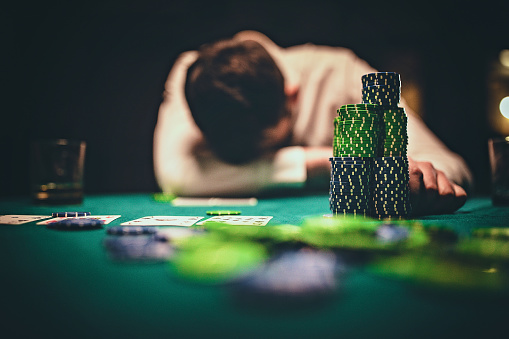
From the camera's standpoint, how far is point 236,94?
2322mm

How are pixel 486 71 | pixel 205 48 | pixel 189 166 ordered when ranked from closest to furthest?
1. pixel 205 48
2. pixel 189 166
3. pixel 486 71

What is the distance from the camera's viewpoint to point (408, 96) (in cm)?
383

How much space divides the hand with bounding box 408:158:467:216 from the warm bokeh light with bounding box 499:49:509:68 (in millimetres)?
2635

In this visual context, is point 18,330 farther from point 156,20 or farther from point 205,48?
point 156,20

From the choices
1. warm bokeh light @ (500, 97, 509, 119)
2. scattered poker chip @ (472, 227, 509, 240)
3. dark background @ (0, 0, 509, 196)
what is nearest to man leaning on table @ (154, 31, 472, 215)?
scattered poker chip @ (472, 227, 509, 240)

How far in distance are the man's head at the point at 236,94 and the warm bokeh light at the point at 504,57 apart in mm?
2550

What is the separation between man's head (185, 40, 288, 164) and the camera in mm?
2338

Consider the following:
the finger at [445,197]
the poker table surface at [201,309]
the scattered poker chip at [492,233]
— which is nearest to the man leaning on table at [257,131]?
the finger at [445,197]

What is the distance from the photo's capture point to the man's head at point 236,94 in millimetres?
2338

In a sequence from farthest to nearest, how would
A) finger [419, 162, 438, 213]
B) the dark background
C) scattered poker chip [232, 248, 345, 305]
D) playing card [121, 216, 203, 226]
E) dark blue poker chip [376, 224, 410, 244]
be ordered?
1. the dark background
2. finger [419, 162, 438, 213]
3. playing card [121, 216, 203, 226]
4. dark blue poker chip [376, 224, 410, 244]
5. scattered poker chip [232, 248, 345, 305]

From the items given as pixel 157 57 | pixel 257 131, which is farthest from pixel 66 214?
pixel 157 57

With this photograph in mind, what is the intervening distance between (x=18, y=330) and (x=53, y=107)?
367 cm

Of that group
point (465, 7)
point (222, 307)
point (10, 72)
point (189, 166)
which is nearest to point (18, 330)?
point (222, 307)

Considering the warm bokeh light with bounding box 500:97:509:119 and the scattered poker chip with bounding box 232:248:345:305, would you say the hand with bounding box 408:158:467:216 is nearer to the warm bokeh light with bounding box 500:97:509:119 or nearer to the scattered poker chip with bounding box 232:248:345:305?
the scattered poker chip with bounding box 232:248:345:305
